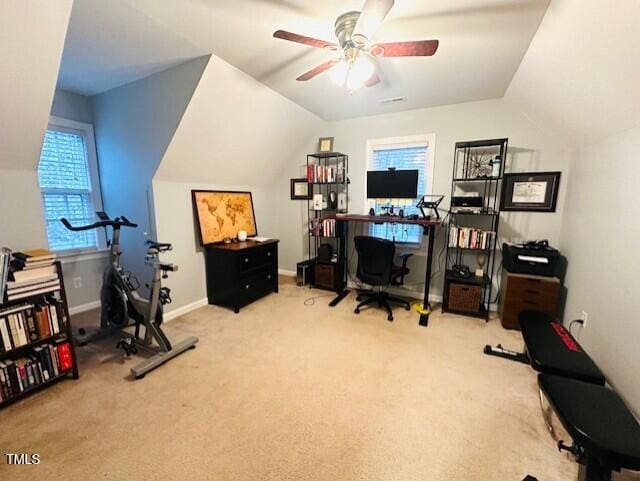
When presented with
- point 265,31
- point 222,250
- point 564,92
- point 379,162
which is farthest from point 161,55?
point 564,92

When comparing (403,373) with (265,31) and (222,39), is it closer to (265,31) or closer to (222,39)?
(265,31)

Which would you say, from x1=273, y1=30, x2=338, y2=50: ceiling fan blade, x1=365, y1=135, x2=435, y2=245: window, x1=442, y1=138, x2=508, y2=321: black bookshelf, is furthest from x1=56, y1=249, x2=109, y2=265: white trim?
x1=442, y1=138, x2=508, y2=321: black bookshelf

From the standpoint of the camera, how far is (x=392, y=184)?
11.2 ft

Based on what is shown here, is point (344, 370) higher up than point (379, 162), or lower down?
lower down

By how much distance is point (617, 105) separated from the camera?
174 cm

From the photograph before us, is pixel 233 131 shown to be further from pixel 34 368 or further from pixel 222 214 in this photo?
pixel 34 368

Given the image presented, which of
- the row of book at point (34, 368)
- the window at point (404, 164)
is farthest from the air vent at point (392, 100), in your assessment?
the row of book at point (34, 368)

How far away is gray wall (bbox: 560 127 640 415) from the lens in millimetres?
1659

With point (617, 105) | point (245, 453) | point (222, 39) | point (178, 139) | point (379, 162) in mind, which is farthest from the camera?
point (379, 162)

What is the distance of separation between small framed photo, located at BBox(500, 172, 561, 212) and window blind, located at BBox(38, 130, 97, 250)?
4.98 meters

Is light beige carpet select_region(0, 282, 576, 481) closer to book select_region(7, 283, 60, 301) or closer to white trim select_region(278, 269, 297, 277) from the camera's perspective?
book select_region(7, 283, 60, 301)

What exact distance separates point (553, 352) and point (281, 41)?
2851mm

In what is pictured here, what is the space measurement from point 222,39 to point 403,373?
289 centimetres

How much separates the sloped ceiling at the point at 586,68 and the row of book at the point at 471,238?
3.83 feet
